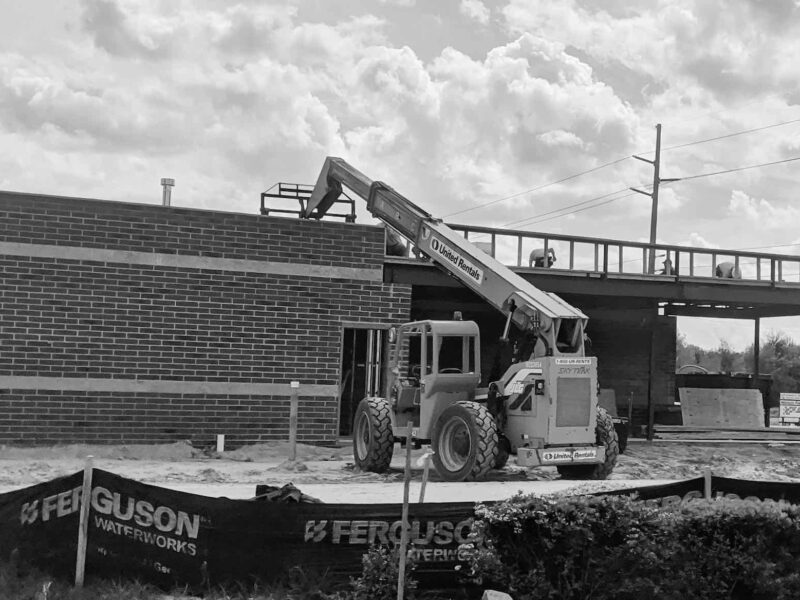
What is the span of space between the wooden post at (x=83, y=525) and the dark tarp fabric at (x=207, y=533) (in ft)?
0.25

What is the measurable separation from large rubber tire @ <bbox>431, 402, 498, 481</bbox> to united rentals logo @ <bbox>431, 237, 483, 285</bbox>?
233cm

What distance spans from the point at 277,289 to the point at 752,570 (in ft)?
41.3

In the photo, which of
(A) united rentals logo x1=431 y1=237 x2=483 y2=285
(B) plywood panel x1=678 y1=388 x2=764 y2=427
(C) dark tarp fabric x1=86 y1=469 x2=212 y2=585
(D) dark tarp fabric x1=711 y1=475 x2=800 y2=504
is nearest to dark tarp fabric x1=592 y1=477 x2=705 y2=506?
(D) dark tarp fabric x1=711 y1=475 x2=800 y2=504

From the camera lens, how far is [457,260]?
15453mm

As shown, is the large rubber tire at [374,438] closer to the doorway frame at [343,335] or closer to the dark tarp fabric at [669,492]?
the doorway frame at [343,335]

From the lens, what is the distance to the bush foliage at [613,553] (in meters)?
7.05

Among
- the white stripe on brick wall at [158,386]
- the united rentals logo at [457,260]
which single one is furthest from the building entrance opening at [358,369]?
the united rentals logo at [457,260]

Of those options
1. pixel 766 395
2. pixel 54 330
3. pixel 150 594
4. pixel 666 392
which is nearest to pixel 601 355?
pixel 666 392

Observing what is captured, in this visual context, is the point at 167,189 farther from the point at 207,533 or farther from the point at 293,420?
the point at 207,533

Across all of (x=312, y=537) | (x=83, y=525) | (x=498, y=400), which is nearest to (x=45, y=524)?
(x=83, y=525)

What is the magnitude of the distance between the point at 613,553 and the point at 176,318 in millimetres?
12498

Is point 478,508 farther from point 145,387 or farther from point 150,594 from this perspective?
point 145,387

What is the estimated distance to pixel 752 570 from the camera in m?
7.40

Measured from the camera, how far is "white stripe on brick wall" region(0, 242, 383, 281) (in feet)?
56.3
